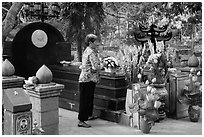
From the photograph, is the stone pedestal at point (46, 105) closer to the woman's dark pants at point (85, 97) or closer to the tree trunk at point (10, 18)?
the woman's dark pants at point (85, 97)

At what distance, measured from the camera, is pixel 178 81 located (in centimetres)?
605

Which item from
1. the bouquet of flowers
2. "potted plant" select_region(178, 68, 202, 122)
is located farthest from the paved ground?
the bouquet of flowers

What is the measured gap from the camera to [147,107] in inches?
202

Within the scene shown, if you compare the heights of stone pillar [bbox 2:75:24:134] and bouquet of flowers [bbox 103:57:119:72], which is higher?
bouquet of flowers [bbox 103:57:119:72]

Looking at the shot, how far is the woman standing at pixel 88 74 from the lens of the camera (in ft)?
18.2

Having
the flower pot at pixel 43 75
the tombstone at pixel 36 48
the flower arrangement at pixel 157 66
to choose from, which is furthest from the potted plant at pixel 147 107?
the tombstone at pixel 36 48

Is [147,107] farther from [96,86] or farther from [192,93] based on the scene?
[96,86]

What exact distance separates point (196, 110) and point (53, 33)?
3774 millimetres

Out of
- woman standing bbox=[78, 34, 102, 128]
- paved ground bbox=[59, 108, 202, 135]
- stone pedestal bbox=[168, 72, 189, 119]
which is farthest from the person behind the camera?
stone pedestal bbox=[168, 72, 189, 119]

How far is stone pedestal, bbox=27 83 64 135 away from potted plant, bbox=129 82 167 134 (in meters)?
1.25

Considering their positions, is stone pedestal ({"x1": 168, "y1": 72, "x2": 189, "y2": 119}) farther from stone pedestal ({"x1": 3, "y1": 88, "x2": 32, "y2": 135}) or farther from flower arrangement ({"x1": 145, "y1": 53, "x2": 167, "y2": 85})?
stone pedestal ({"x1": 3, "y1": 88, "x2": 32, "y2": 135})

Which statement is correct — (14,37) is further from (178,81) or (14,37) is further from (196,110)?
(196,110)

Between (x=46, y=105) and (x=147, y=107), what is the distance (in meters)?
1.50

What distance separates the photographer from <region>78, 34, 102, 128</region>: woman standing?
5.54 metres
